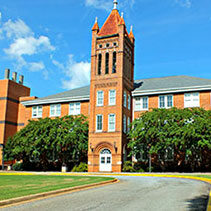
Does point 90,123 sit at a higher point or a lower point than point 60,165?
higher

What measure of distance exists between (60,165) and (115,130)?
30.8 ft

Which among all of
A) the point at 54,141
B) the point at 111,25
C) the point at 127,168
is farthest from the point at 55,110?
the point at 127,168

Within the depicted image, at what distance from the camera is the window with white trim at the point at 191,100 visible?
1404 inches

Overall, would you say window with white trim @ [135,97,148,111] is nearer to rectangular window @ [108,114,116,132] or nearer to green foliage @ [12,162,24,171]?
rectangular window @ [108,114,116,132]

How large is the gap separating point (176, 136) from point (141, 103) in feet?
29.5

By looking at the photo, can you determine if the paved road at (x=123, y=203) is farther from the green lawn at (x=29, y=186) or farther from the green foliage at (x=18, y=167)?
the green foliage at (x=18, y=167)

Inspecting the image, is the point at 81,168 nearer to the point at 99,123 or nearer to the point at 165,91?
the point at 99,123

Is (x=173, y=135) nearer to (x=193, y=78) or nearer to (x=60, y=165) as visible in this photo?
(x=193, y=78)

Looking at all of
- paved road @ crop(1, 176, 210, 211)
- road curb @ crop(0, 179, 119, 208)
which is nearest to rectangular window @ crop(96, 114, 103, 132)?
road curb @ crop(0, 179, 119, 208)

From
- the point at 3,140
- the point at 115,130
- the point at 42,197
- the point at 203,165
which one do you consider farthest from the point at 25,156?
the point at 42,197

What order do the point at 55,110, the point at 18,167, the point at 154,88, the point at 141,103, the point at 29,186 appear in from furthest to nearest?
the point at 55,110 → the point at 18,167 → the point at 141,103 → the point at 154,88 → the point at 29,186

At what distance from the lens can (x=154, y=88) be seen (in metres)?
37.8

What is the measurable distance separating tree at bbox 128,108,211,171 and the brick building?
9.06ft

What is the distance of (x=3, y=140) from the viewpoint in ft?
151
